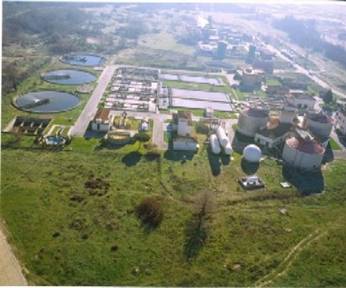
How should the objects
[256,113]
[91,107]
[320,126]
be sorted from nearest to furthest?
[256,113], [320,126], [91,107]

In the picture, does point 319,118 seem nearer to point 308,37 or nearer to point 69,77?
point 69,77

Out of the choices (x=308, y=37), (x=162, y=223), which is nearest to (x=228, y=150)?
(x=162, y=223)

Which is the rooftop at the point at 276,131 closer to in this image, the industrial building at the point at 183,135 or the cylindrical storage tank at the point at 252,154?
the cylindrical storage tank at the point at 252,154

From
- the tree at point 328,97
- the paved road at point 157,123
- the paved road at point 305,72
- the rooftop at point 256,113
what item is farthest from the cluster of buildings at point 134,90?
the paved road at point 305,72

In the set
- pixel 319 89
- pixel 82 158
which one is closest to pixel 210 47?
pixel 319 89

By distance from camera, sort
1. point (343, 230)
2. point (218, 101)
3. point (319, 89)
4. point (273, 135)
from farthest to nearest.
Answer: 1. point (319, 89)
2. point (218, 101)
3. point (273, 135)
4. point (343, 230)

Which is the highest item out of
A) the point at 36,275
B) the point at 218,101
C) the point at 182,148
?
the point at 36,275

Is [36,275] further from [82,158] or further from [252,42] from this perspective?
[252,42]
